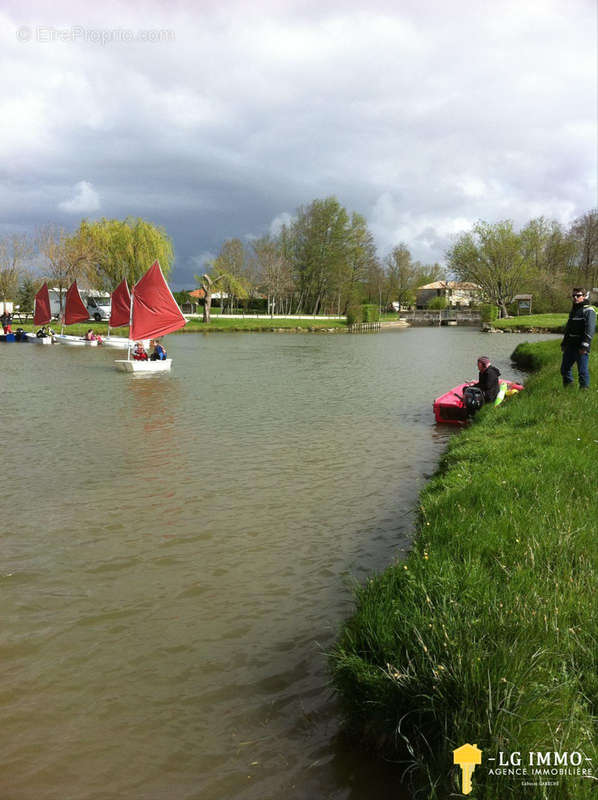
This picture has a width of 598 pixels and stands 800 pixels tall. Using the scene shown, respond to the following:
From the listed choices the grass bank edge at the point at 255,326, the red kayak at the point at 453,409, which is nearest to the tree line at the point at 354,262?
the grass bank edge at the point at 255,326

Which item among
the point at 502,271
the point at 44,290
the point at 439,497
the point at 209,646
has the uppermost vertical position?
the point at 502,271

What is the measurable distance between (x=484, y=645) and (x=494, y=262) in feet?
302

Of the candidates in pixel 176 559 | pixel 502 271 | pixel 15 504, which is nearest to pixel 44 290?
pixel 15 504

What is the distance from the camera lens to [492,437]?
995 cm

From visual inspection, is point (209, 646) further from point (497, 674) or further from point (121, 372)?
point (121, 372)

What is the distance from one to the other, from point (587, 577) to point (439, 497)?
9.08 ft

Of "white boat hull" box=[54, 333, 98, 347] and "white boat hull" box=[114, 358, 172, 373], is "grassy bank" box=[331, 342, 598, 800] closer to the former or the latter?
"white boat hull" box=[114, 358, 172, 373]

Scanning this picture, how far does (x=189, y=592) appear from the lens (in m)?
5.63

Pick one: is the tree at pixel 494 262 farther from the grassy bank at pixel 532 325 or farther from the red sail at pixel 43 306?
the red sail at pixel 43 306

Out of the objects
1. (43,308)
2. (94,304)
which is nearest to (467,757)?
(43,308)

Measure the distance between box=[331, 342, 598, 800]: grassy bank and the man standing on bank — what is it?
6.50 m

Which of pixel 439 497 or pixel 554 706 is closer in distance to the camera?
pixel 554 706

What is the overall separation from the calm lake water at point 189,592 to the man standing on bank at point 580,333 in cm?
332

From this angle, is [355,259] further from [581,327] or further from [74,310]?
[581,327]
